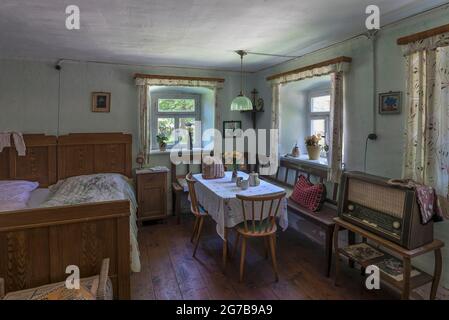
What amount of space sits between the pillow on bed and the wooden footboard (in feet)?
3.50

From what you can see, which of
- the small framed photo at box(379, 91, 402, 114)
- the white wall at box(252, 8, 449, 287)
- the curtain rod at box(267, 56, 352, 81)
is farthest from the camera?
the curtain rod at box(267, 56, 352, 81)

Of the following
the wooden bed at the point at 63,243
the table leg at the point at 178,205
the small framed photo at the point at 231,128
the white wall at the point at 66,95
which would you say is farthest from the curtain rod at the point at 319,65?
the wooden bed at the point at 63,243

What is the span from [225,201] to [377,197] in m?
1.25

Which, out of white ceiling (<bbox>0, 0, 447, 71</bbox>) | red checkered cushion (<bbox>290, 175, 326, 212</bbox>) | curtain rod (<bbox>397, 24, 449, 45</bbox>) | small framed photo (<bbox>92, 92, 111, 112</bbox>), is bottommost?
red checkered cushion (<bbox>290, 175, 326, 212</bbox>)

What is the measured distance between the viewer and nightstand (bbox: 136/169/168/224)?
3883mm

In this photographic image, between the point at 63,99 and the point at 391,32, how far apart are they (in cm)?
382

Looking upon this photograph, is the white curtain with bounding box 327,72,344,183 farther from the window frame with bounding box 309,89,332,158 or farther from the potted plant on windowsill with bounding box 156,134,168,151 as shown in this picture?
the potted plant on windowsill with bounding box 156,134,168,151

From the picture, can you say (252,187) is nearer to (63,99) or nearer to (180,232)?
(180,232)

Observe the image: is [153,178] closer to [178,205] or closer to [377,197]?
[178,205]

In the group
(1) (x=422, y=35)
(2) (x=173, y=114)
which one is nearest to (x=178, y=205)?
(2) (x=173, y=114)

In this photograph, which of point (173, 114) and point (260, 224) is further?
point (173, 114)

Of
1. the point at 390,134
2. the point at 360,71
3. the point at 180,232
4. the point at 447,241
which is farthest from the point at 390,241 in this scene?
the point at 180,232

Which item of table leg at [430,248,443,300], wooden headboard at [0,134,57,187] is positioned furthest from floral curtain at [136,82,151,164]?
table leg at [430,248,443,300]

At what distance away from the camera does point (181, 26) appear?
2.39 metres
